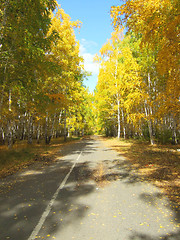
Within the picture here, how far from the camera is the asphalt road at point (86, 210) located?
3.23 meters

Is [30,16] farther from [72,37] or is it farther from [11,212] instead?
[72,37]

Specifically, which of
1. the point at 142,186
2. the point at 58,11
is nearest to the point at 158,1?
the point at 142,186

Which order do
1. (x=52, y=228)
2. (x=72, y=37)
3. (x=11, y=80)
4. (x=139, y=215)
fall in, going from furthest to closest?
(x=72, y=37), (x=11, y=80), (x=139, y=215), (x=52, y=228)

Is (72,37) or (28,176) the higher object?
(72,37)

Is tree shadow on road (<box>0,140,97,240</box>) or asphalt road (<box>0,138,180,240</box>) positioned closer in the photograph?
asphalt road (<box>0,138,180,240</box>)

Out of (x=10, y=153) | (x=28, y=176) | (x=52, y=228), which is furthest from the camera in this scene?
(x=10, y=153)

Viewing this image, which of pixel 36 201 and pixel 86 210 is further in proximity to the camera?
pixel 36 201

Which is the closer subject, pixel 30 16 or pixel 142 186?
pixel 142 186

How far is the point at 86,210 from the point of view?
164 inches

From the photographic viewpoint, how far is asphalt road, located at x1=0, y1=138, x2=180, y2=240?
3.23 metres

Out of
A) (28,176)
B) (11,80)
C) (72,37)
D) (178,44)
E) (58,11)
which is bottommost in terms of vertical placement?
(28,176)

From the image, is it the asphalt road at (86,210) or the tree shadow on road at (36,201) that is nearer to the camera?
the asphalt road at (86,210)

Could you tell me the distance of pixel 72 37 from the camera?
67.6 feet

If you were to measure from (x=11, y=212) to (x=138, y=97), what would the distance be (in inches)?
600
